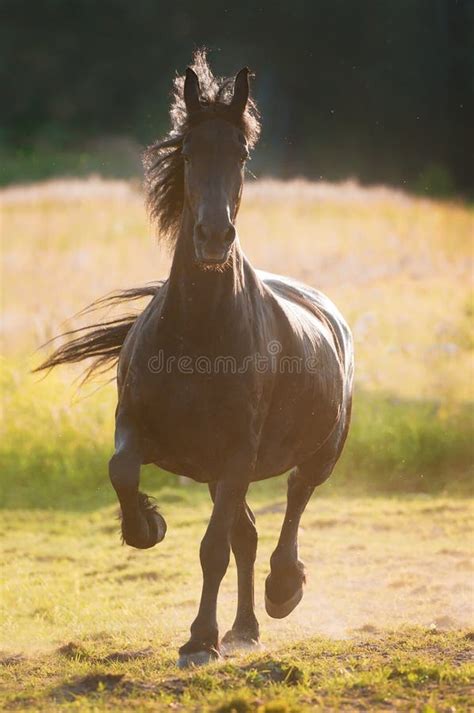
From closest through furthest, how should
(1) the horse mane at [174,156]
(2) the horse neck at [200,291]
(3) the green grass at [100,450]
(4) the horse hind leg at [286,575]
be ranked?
1. (2) the horse neck at [200,291]
2. (1) the horse mane at [174,156]
3. (4) the horse hind leg at [286,575]
4. (3) the green grass at [100,450]

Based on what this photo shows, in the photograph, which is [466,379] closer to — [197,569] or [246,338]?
[197,569]

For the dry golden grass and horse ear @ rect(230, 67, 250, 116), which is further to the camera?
the dry golden grass

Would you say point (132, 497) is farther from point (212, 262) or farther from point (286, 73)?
point (286, 73)

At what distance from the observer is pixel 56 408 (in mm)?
12125

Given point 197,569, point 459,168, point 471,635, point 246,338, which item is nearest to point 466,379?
point 459,168

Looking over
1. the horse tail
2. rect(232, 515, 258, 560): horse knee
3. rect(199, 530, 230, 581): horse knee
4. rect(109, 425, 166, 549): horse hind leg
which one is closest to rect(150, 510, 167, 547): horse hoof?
rect(109, 425, 166, 549): horse hind leg

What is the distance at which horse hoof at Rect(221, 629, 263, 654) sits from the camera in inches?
239

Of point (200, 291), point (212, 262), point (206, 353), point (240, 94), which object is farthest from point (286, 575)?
point (240, 94)

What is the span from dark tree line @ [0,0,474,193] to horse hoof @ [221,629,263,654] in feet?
34.0

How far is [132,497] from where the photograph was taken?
526cm

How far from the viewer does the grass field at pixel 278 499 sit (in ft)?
16.6

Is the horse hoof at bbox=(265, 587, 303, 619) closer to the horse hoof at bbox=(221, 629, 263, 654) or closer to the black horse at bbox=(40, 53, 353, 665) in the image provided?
the horse hoof at bbox=(221, 629, 263, 654)

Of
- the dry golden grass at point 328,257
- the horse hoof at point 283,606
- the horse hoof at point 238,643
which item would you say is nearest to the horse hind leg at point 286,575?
the horse hoof at point 283,606

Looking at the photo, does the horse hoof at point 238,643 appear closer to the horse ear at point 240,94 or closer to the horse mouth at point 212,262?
the horse mouth at point 212,262
